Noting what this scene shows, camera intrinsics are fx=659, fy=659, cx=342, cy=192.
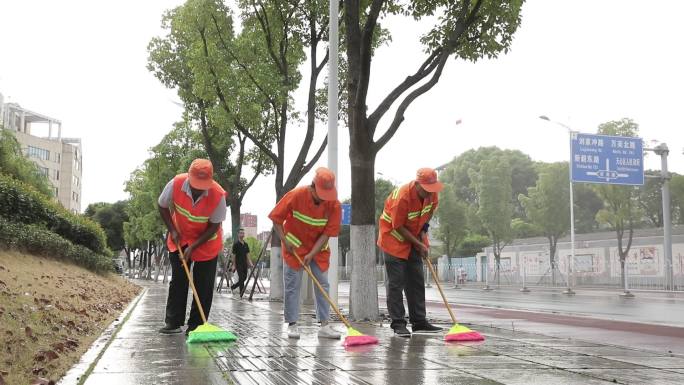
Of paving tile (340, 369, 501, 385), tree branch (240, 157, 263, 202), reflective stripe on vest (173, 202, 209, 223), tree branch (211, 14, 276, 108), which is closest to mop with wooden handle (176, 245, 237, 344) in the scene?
reflective stripe on vest (173, 202, 209, 223)

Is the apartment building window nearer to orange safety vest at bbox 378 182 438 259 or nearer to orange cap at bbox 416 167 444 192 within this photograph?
orange safety vest at bbox 378 182 438 259

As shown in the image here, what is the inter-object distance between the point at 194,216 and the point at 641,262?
30.8m

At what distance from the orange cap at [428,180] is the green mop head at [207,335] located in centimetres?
240

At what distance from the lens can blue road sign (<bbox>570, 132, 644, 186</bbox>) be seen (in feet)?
82.2

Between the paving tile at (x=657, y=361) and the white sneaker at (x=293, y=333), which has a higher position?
the white sneaker at (x=293, y=333)

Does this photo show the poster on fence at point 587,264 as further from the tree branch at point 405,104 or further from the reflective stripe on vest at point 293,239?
the reflective stripe on vest at point 293,239

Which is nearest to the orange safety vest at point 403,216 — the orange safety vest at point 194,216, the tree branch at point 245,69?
the orange safety vest at point 194,216

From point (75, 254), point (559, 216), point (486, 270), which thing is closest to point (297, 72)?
point (75, 254)

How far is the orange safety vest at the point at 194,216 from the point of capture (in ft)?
20.8

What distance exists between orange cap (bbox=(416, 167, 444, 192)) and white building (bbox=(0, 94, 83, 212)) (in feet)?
278

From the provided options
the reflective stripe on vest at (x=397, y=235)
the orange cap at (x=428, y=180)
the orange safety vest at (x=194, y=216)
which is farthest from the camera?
the reflective stripe on vest at (x=397, y=235)

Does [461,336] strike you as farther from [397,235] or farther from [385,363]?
[385,363]

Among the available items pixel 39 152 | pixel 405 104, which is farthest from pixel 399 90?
pixel 39 152

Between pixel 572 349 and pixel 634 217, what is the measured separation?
3005 cm
